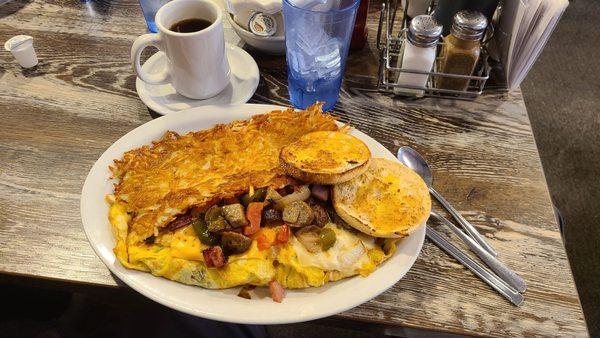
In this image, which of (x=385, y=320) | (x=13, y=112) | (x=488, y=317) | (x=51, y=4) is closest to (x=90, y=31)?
(x=51, y=4)

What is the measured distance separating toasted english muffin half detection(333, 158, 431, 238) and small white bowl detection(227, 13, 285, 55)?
29.9 inches

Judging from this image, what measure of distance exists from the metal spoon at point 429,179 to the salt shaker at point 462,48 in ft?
1.25

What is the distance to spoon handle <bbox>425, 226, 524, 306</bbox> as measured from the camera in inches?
48.4

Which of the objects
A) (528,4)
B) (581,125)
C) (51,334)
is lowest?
A: (581,125)

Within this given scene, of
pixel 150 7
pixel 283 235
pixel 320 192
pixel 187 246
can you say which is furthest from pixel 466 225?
pixel 150 7

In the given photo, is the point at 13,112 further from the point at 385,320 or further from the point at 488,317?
the point at 488,317

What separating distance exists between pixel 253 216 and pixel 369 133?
25.1 inches

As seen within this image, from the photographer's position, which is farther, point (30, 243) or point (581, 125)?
point (581, 125)

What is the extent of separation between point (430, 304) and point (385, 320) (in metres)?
0.13

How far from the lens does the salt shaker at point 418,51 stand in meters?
1.60

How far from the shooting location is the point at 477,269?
1.27 meters

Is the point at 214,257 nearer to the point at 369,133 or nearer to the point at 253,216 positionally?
the point at 253,216

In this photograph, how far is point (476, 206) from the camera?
1436 mm

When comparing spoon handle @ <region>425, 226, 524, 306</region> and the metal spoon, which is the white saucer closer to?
the metal spoon
